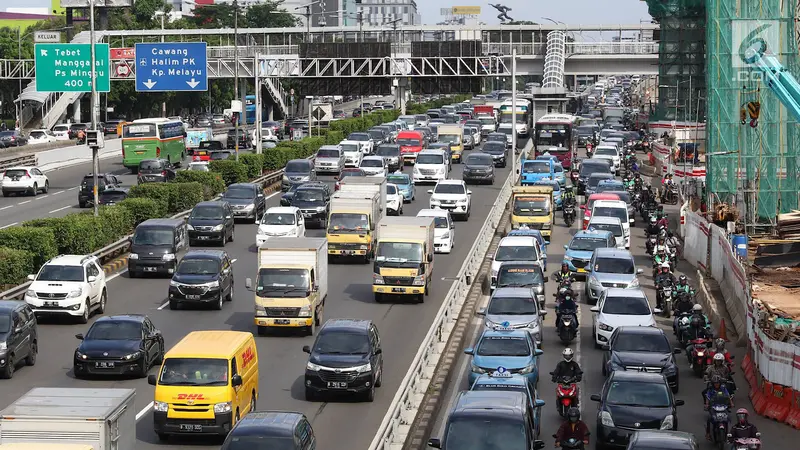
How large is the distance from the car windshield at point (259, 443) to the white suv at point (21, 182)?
47761mm

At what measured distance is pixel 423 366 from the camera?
28.3 m

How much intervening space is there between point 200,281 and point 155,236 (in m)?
5.74

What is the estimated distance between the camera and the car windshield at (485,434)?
20.6 meters

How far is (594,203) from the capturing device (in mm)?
52094

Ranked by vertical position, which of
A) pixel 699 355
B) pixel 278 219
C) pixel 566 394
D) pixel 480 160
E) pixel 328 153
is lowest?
pixel 699 355

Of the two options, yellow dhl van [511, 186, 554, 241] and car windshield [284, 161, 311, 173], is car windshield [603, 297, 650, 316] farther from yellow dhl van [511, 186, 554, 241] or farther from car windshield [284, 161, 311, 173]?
car windshield [284, 161, 311, 173]

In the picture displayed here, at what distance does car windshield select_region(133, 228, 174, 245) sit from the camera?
138ft

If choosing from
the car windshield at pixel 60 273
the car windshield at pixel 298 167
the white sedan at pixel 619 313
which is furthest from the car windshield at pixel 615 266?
the car windshield at pixel 298 167

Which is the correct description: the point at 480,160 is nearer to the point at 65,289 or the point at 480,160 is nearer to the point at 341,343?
the point at 65,289

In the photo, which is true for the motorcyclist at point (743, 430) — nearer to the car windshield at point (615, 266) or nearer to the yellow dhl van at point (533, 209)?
the car windshield at point (615, 266)

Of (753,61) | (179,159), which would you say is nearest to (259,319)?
(753,61)

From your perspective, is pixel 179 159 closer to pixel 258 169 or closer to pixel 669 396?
pixel 258 169

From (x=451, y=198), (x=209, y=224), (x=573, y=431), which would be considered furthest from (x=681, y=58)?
(x=573, y=431)

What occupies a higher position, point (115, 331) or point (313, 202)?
point (313, 202)
